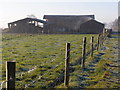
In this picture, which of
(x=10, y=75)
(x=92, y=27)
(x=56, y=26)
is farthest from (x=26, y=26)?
(x=10, y=75)

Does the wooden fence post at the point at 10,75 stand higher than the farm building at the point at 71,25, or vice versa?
the farm building at the point at 71,25

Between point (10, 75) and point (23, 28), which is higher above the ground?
point (23, 28)

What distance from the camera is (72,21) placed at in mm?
60750

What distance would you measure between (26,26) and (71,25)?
1550 cm

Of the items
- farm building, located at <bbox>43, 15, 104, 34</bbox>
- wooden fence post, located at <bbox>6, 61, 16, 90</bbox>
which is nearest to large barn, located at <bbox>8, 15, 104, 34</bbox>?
farm building, located at <bbox>43, 15, 104, 34</bbox>

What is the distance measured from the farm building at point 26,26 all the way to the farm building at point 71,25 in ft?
7.32

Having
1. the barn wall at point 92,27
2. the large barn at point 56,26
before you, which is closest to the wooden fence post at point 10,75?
the large barn at point 56,26

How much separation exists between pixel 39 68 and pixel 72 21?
5295 centimetres

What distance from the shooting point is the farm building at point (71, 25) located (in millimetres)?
53438

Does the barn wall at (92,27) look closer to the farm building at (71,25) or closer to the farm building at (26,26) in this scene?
the farm building at (71,25)

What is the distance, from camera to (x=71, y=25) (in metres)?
59.9

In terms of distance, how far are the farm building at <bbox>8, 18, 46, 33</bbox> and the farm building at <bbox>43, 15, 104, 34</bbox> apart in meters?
2.23

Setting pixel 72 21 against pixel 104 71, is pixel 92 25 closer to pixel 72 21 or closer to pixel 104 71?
pixel 72 21

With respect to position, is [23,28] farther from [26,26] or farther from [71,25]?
[71,25]
